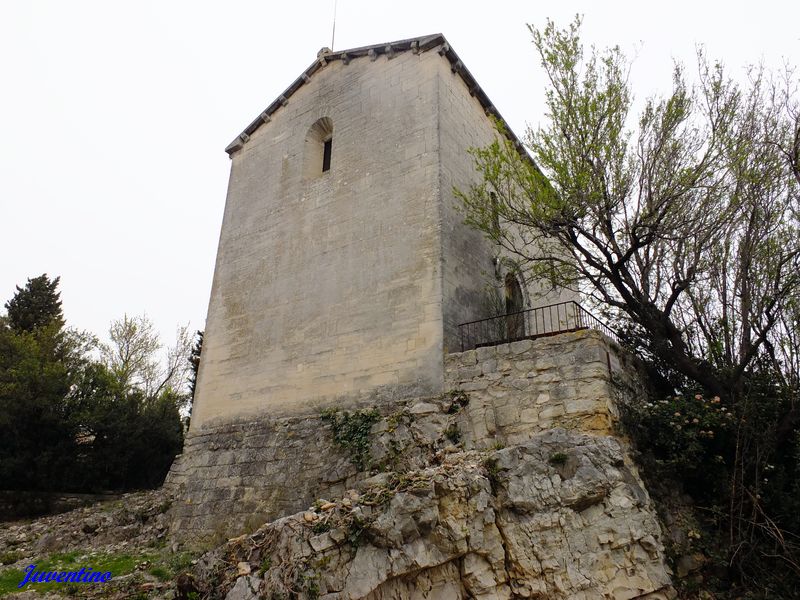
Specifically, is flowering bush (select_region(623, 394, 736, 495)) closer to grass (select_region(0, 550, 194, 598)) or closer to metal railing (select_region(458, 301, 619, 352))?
metal railing (select_region(458, 301, 619, 352))

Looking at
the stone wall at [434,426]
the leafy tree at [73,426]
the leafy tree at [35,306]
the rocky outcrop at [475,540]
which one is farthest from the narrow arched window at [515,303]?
the leafy tree at [35,306]

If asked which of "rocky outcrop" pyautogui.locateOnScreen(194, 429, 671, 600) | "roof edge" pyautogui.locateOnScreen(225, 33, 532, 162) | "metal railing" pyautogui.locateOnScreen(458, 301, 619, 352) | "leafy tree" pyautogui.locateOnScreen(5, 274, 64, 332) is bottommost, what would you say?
"rocky outcrop" pyautogui.locateOnScreen(194, 429, 671, 600)

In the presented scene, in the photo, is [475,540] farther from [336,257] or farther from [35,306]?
[35,306]

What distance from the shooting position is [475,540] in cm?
646

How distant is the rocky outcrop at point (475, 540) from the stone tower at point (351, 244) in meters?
2.36

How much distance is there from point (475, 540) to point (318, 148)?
9999 mm

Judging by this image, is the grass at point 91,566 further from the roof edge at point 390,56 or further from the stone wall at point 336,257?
the roof edge at point 390,56

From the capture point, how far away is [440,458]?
7.73 m

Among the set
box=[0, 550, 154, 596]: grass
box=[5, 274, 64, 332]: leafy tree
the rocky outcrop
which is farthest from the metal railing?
box=[5, 274, 64, 332]: leafy tree

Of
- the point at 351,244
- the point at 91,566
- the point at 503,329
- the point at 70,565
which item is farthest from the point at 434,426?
the point at 70,565

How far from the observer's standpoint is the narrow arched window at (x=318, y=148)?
42.4 feet

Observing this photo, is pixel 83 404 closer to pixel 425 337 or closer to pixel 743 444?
pixel 425 337

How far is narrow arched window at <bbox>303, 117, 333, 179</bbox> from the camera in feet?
42.4

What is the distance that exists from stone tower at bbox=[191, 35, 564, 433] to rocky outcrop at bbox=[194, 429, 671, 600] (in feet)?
7.74
